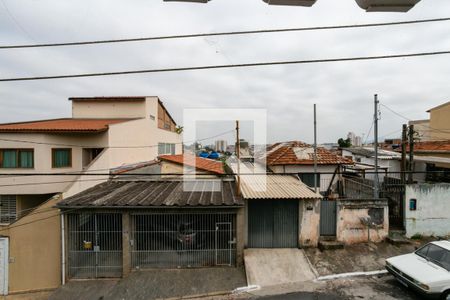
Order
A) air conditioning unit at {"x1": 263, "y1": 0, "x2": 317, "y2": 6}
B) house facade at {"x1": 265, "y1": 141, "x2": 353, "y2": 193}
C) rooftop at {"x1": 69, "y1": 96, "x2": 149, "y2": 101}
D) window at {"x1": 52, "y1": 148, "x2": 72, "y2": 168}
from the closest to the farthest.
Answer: air conditioning unit at {"x1": 263, "y1": 0, "x2": 317, "y2": 6}
window at {"x1": 52, "y1": 148, "x2": 72, "y2": 168}
house facade at {"x1": 265, "y1": 141, "x2": 353, "y2": 193}
rooftop at {"x1": 69, "y1": 96, "x2": 149, "y2": 101}

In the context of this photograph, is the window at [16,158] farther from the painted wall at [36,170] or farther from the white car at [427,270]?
the white car at [427,270]

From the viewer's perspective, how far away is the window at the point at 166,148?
2211 cm

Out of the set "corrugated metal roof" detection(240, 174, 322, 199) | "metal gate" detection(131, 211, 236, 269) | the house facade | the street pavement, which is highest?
the house facade

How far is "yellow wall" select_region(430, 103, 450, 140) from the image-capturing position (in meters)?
18.9

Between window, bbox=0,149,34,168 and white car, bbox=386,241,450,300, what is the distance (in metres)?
16.2

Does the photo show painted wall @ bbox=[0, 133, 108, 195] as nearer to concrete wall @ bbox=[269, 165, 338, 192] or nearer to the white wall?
the white wall

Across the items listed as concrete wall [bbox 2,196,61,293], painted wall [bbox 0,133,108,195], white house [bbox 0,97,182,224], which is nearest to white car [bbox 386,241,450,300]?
concrete wall [bbox 2,196,61,293]

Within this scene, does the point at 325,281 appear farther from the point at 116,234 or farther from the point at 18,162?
the point at 18,162

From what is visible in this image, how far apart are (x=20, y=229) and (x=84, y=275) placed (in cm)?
357

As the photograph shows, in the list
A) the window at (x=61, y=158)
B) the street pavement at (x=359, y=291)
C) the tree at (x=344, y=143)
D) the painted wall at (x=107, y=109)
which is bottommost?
the street pavement at (x=359, y=291)

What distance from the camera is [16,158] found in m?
11.1

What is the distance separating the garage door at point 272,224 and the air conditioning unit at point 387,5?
27.9 ft

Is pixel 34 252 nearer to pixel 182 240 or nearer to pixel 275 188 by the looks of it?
→ pixel 182 240

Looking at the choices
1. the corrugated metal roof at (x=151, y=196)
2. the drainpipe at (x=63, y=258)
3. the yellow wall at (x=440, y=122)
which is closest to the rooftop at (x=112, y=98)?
the corrugated metal roof at (x=151, y=196)
